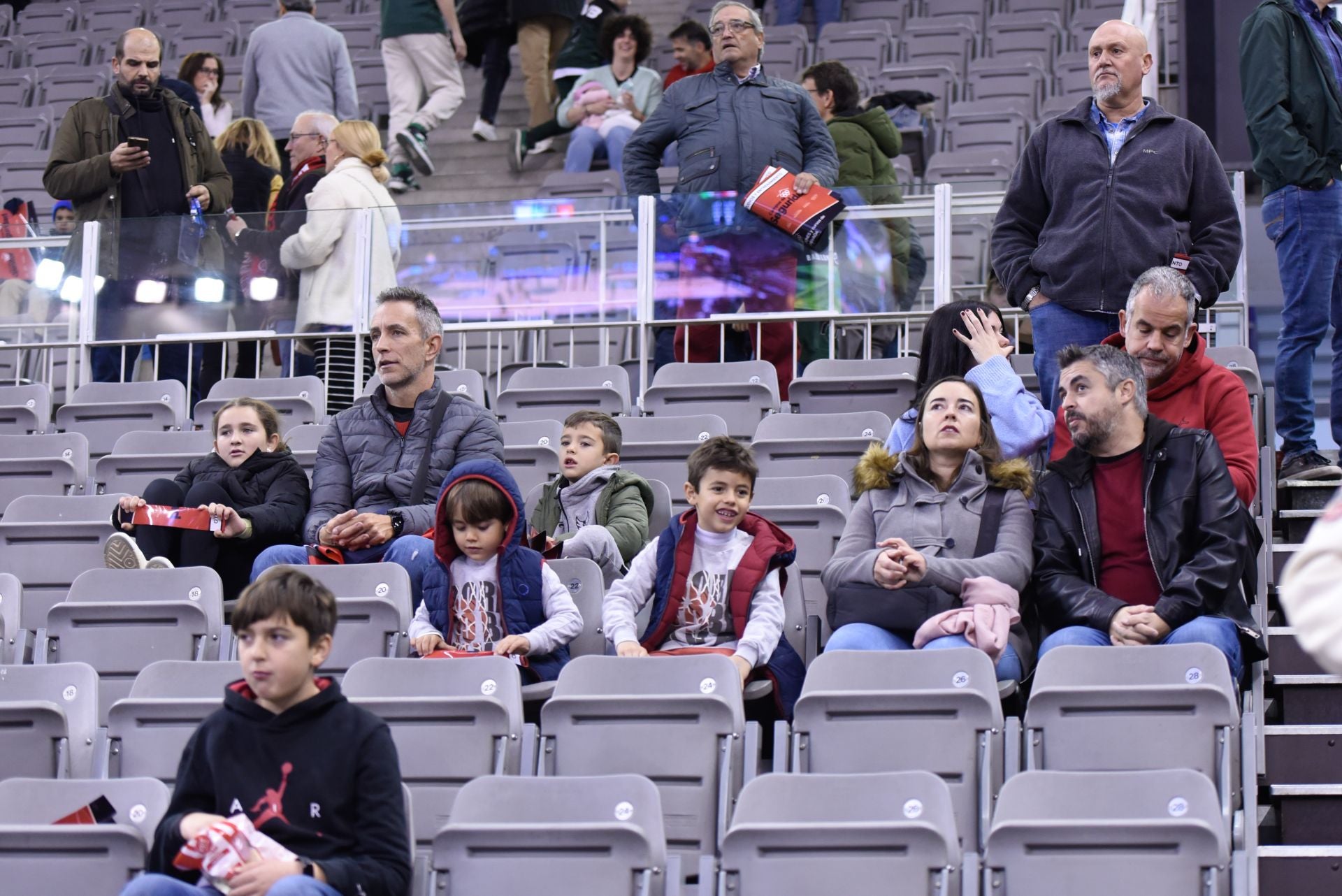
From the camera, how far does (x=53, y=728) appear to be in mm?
5156

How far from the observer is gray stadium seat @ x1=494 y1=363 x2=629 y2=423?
7723 mm

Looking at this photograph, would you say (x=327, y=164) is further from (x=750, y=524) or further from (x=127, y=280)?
(x=750, y=524)

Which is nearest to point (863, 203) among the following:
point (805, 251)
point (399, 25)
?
point (805, 251)

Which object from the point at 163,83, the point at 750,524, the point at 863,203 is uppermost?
the point at 163,83

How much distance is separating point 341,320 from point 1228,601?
4.44m

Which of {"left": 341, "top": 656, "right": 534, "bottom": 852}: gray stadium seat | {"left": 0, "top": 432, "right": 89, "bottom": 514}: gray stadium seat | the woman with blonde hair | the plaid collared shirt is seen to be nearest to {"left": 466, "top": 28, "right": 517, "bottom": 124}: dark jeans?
the woman with blonde hair

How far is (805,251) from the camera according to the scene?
824cm

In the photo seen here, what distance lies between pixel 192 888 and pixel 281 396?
13.5ft

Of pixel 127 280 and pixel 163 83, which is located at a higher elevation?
pixel 163 83

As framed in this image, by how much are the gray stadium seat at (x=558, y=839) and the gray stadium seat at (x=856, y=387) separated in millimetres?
3123

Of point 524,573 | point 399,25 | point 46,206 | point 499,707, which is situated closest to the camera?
point 499,707

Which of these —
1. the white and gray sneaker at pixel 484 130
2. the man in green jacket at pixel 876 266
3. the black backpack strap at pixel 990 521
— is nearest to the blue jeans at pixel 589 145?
the white and gray sneaker at pixel 484 130

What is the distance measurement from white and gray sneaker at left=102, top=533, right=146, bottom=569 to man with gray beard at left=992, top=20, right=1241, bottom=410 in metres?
2.91

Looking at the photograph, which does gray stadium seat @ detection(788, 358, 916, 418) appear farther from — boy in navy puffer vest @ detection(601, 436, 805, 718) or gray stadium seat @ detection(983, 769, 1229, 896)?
gray stadium seat @ detection(983, 769, 1229, 896)
